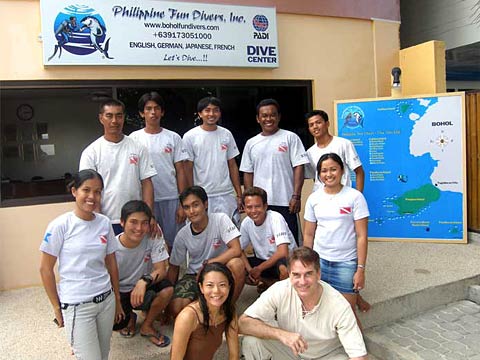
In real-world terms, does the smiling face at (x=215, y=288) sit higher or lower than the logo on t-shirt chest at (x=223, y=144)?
lower

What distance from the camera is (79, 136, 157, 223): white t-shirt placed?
325cm

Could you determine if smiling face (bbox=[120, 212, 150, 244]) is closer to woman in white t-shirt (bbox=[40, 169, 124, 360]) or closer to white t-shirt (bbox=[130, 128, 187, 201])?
woman in white t-shirt (bbox=[40, 169, 124, 360])

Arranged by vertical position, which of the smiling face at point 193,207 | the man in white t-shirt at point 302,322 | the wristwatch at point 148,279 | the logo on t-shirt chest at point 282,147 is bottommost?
the man in white t-shirt at point 302,322

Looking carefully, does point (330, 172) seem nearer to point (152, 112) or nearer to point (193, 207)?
point (193, 207)

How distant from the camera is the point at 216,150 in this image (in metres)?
4.00

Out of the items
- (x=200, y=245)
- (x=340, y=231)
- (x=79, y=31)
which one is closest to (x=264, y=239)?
(x=200, y=245)

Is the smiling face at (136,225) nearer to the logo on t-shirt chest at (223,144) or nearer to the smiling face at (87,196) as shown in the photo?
the smiling face at (87,196)

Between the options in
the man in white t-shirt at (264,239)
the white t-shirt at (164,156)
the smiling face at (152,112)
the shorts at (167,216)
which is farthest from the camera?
the shorts at (167,216)

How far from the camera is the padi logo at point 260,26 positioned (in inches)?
205

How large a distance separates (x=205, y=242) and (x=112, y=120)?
1.17 m

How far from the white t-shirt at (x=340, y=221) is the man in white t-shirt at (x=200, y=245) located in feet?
2.19

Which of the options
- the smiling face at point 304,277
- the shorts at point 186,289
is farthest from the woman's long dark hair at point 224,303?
the shorts at point 186,289

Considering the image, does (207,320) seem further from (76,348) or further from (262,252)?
(262,252)

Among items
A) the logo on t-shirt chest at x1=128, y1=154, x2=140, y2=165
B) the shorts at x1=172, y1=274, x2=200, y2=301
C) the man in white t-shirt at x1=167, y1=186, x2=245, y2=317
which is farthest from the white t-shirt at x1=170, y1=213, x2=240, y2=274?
the logo on t-shirt chest at x1=128, y1=154, x2=140, y2=165
